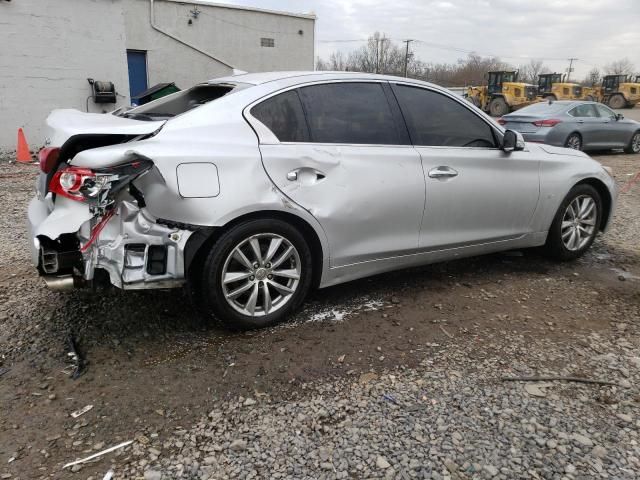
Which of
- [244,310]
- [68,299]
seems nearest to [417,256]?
[244,310]

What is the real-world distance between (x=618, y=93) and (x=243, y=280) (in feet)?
132

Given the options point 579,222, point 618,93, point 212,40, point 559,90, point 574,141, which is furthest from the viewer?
point 618,93

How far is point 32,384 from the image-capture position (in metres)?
2.84

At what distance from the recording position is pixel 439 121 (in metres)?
4.04

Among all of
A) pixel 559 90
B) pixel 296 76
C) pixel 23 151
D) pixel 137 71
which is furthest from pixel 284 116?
pixel 559 90

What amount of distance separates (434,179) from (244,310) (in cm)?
166

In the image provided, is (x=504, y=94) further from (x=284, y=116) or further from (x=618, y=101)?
(x=284, y=116)

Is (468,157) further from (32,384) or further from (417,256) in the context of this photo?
(32,384)

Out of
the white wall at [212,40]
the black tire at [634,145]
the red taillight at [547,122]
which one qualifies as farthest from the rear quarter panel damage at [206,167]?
the white wall at [212,40]

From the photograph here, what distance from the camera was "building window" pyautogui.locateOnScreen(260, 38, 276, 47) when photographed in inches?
825

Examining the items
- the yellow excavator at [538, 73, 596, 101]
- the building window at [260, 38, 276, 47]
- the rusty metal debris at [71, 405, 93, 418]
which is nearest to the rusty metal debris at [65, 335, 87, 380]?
the rusty metal debris at [71, 405, 93, 418]

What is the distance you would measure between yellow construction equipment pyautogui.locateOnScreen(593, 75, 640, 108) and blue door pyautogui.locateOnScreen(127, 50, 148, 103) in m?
31.4

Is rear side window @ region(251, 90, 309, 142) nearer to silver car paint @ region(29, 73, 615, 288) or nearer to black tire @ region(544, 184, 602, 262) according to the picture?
silver car paint @ region(29, 73, 615, 288)

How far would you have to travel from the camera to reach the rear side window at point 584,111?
1270 centimetres
